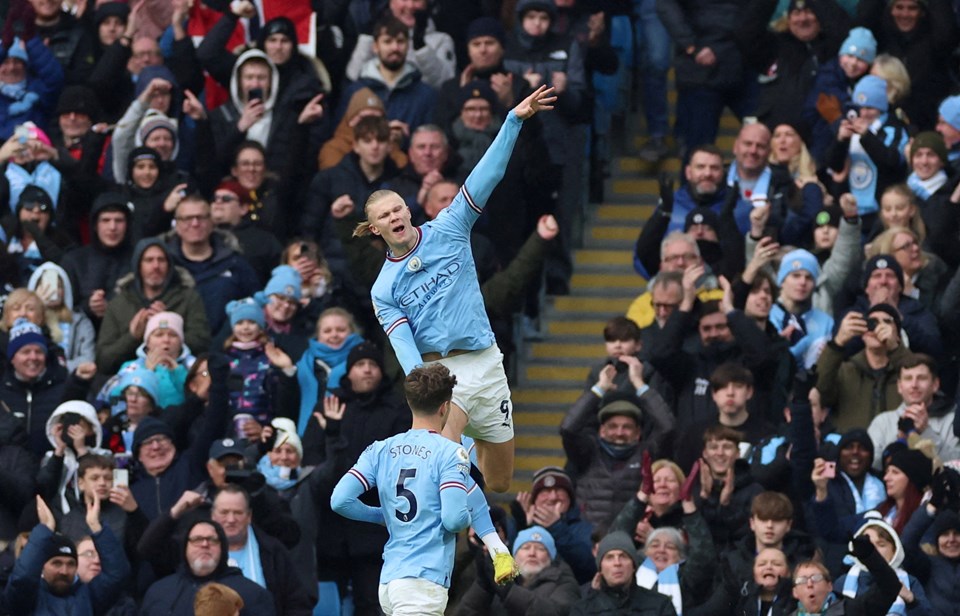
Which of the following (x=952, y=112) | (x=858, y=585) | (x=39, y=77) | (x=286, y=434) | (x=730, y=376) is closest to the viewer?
(x=858, y=585)

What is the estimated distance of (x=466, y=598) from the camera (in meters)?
17.1

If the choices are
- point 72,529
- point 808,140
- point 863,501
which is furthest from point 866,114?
point 72,529

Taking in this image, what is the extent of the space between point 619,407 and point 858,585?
2.64 metres

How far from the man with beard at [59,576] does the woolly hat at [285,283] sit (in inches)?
113

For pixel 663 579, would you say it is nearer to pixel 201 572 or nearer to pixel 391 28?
pixel 201 572

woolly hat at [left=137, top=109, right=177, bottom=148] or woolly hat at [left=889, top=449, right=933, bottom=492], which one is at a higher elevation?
woolly hat at [left=137, top=109, right=177, bottom=148]

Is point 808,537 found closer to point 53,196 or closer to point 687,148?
point 687,148

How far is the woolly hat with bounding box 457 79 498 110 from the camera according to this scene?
21.4 meters

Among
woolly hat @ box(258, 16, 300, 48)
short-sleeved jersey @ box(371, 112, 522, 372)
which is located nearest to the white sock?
short-sleeved jersey @ box(371, 112, 522, 372)

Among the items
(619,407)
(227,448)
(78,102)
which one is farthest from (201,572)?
(78,102)

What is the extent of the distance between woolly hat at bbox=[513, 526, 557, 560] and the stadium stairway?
297cm

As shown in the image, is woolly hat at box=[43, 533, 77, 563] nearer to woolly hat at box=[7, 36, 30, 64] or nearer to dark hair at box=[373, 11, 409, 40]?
dark hair at box=[373, 11, 409, 40]

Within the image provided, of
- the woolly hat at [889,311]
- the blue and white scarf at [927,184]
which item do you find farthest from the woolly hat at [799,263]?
the blue and white scarf at [927,184]

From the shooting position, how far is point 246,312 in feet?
64.9
